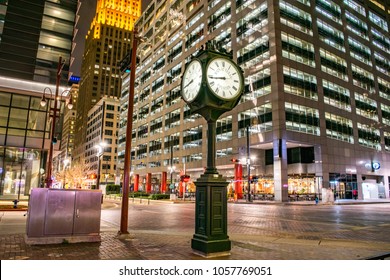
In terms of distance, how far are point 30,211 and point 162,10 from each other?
82579 millimetres

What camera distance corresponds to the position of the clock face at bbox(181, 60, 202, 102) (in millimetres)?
7531

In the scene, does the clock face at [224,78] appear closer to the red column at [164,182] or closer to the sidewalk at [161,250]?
the sidewalk at [161,250]

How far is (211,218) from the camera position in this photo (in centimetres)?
684

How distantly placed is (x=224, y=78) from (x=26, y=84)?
34714mm

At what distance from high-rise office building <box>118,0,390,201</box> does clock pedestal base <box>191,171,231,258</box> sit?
32.9 m

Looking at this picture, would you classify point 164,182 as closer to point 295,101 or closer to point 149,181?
point 149,181

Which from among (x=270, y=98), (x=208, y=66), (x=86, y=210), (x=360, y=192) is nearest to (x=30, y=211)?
(x=86, y=210)

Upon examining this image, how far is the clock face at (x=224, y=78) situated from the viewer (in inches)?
291

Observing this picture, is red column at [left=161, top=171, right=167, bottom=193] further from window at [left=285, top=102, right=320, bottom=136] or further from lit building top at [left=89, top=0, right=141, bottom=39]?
lit building top at [left=89, top=0, right=141, bottom=39]

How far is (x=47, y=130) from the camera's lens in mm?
35469

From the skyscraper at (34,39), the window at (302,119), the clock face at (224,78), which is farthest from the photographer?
the window at (302,119)

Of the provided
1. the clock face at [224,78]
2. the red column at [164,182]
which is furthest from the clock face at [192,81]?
the red column at [164,182]

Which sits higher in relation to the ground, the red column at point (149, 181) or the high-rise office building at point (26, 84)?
the high-rise office building at point (26, 84)

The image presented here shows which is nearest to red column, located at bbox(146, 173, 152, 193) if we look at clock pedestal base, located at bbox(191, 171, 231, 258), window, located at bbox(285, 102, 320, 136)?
window, located at bbox(285, 102, 320, 136)
